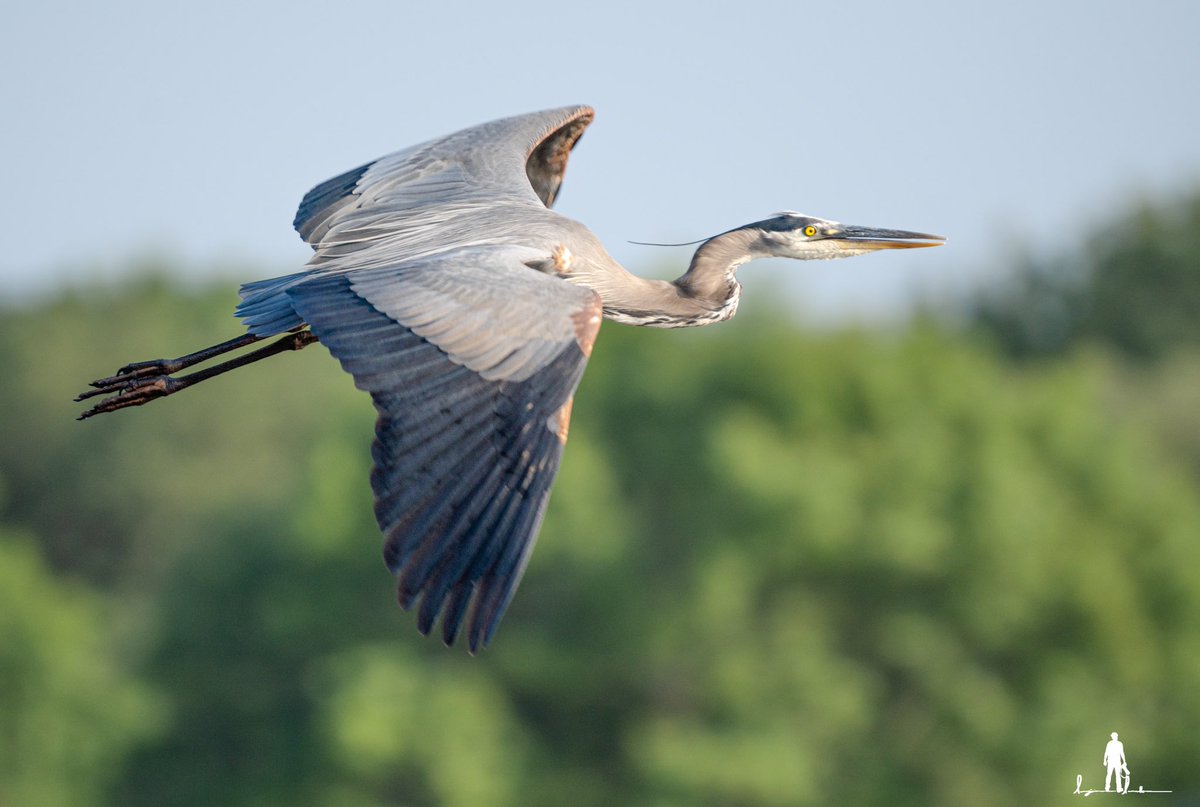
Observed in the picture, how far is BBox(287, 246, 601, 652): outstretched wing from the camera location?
719 cm

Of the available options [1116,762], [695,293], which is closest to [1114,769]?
[1116,762]

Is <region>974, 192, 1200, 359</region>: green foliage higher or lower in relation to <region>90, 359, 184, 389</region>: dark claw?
lower

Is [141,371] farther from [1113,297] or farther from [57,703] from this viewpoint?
[1113,297]

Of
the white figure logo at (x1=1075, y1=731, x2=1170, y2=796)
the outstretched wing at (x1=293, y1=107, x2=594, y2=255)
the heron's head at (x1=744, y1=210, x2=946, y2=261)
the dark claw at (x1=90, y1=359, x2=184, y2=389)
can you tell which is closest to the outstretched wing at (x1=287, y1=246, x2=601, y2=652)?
the dark claw at (x1=90, y1=359, x2=184, y2=389)

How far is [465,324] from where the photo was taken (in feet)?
25.8

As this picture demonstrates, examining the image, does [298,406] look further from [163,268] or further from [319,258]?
[319,258]

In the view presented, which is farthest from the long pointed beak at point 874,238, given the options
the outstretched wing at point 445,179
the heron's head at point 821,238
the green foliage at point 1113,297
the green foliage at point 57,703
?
the green foliage at point 1113,297

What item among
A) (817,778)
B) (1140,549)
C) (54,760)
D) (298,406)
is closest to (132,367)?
(817,778)

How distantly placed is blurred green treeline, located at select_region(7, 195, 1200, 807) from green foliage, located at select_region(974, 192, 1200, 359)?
542 inches

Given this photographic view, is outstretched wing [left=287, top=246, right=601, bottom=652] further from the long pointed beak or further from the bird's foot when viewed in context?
the long pointed beak

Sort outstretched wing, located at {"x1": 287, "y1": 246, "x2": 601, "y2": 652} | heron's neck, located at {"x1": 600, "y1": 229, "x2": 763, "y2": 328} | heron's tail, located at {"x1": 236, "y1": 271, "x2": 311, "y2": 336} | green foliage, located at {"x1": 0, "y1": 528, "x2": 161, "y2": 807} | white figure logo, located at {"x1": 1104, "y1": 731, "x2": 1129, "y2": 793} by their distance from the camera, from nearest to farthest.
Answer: outstretched wing, located at {"x1": 287, "y1": 246, "x2": 601, "y2": 652} < heron's tail, located at {"x1": 236, "y1": 271, "x2": 311, "y2": 336} < heron's neck, located at {"x1": 600, "y1": 229, "x2": 763, "y2": 328} < white figure logo, located at {"x1": 1104, "y1": 731, "x2": 1129, "y2": 793} < green foliage, located at {"x1": 0, "y1": 528, "x2": 161, "y2": 807}

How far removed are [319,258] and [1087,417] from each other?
2264 cm

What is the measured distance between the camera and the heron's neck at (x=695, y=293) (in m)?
9.45

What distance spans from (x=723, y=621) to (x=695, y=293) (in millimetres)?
16820
